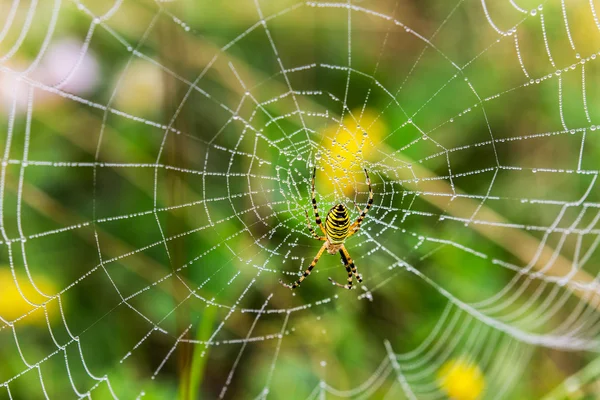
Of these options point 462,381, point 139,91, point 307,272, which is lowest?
point 462,381

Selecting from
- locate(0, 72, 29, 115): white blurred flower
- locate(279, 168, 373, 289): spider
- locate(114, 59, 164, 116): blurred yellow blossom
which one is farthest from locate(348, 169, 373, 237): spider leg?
locate(0, 72, 29, 115): white blurred flower

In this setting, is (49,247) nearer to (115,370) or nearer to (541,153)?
(115,370)

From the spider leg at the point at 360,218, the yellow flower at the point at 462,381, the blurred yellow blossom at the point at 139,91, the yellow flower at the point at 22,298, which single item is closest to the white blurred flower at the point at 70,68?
the blurred yellow blossom at the point at 139,91

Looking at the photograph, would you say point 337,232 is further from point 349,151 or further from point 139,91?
point 139,91

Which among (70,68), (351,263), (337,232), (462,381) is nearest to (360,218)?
(337,232)

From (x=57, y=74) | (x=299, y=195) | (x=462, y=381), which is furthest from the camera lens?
(x=462, y=381)

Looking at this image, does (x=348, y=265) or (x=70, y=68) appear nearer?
(x=70, y=68)
